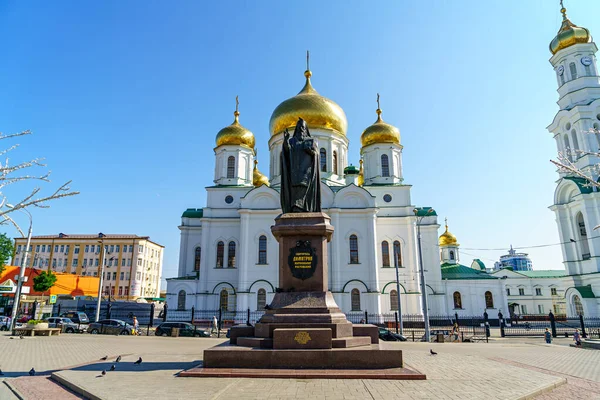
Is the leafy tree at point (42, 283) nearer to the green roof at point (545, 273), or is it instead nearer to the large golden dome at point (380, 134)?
the large golden dome at point (380, 134)

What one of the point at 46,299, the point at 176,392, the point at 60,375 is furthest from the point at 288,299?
the point at 46,299

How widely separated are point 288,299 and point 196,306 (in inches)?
1019

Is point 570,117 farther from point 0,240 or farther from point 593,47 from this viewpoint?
point 0,240

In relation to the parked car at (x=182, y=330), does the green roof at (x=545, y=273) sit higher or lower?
higher

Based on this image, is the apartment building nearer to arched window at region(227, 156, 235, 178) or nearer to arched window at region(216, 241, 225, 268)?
arched window at region(227, 156, 235, 178)

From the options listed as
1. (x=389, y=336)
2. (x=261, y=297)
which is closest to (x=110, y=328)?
(x=261, y=297)

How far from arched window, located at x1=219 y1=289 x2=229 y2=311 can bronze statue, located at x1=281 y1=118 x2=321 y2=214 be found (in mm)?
24288

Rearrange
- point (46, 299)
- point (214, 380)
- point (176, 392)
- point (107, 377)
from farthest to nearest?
point (46, 299)
point (107, 377)
point (214, 380)
point (176, 392)

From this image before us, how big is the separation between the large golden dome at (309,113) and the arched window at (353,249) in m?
10.7

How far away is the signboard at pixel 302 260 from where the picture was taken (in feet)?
30.9

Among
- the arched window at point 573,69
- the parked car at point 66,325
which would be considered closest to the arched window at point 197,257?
the parked car at point 66,325

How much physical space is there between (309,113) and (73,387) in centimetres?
3116

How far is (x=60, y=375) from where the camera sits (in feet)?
25.5

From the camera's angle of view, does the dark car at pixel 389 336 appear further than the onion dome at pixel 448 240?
No
